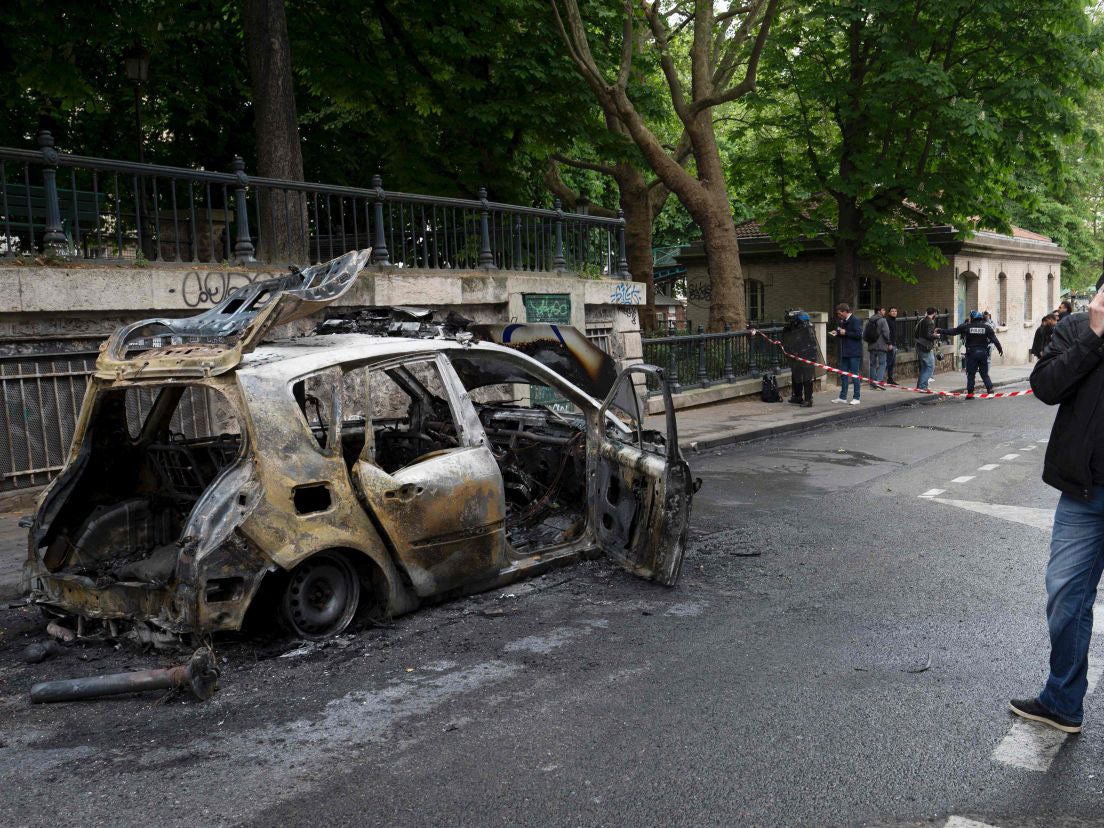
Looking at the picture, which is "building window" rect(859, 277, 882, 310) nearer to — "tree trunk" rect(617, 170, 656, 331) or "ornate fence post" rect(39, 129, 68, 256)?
"tree trunk" rect(617, 170, 656, 331)

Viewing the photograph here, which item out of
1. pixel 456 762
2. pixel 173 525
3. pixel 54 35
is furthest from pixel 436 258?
pixel 456 762

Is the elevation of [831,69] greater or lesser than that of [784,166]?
greater

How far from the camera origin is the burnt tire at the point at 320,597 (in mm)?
4891

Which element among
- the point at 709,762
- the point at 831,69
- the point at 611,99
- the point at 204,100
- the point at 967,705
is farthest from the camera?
the point at 831,69

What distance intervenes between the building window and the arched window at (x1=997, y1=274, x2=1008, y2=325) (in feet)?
17.4

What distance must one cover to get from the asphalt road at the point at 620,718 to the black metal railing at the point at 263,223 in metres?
4.45

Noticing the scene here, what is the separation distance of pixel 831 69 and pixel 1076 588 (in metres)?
20.8

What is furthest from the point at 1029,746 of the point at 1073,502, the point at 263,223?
the point at 263,223

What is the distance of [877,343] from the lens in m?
19.9

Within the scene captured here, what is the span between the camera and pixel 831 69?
2212 centimetres

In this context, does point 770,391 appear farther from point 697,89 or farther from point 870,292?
point 870,292

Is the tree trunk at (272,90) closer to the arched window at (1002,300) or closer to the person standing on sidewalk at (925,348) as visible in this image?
the person standing on sidewalk at (925,348)

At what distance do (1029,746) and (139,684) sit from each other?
3779 millimetres

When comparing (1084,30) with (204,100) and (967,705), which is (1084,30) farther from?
(967,705)
